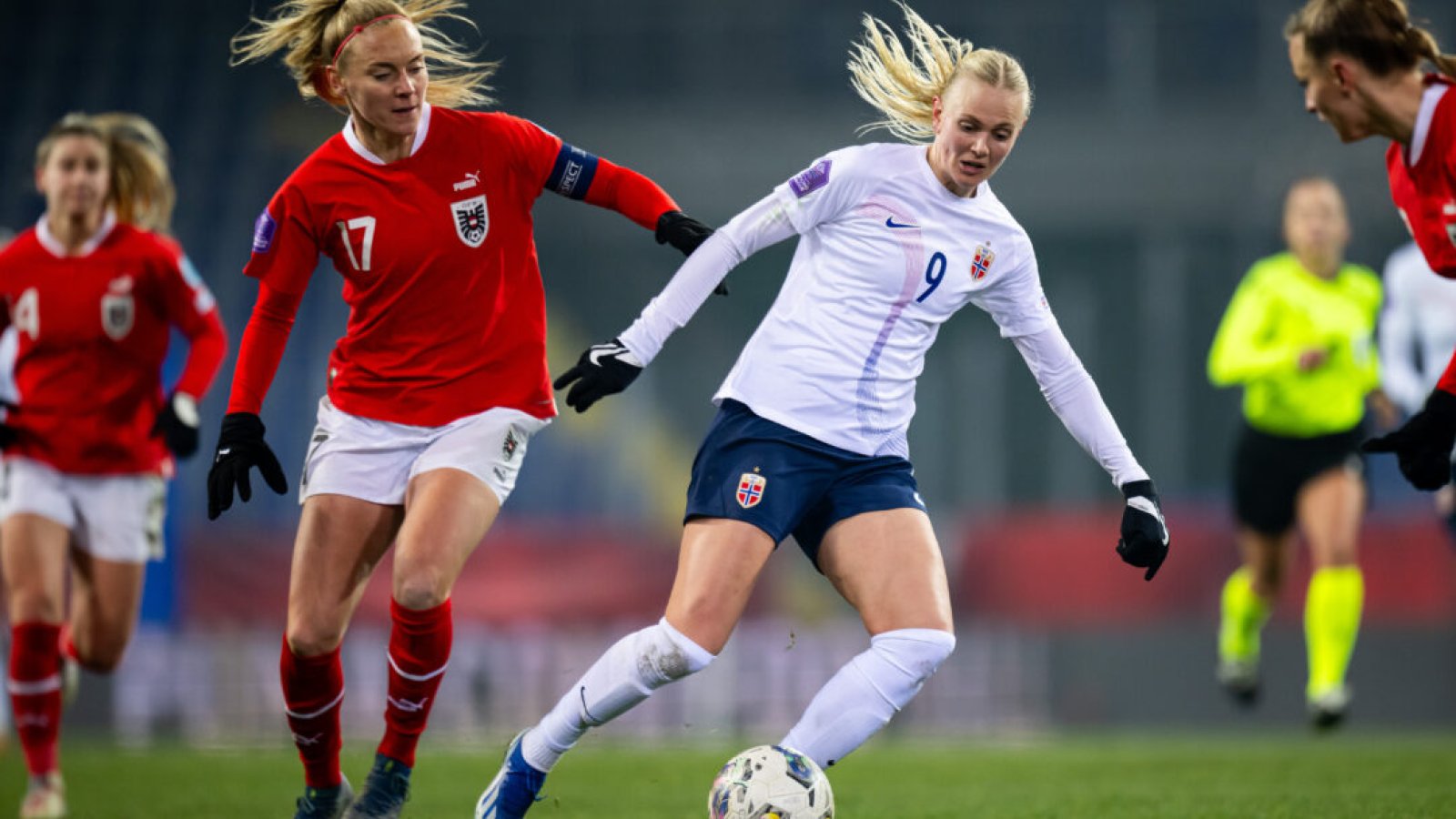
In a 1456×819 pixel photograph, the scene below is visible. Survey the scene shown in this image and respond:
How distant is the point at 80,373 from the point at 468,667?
6024mm

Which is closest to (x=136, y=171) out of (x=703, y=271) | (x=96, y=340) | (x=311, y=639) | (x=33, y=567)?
(x=96, y=340)

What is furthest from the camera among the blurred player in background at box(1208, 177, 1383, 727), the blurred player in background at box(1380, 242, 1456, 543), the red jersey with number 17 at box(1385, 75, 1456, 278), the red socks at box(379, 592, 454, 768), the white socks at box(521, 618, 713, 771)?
the blurred player in background at box(1208, 177, 1383, 727)

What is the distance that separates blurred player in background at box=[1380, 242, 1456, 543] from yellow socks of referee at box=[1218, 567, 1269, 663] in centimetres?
105

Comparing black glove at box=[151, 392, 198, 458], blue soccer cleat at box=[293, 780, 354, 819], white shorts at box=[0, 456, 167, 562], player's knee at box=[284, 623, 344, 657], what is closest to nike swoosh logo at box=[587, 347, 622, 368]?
player's knee at box=[284, 623, 344, 657]

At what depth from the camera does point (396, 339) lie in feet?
16.7

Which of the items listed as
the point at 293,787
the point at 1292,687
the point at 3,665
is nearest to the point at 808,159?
the point at 1292,687

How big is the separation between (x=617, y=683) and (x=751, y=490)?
62 cm

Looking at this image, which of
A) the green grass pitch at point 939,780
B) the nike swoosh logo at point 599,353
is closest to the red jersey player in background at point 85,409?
the green grass pitch at point 939,780

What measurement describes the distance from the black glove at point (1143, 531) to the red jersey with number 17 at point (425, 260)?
1.75m

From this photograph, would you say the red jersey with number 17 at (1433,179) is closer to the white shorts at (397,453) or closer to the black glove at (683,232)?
the black glove at (683,232)

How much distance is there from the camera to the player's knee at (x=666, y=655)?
4.39 metres

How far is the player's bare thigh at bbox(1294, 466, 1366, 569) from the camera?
8.62 meters

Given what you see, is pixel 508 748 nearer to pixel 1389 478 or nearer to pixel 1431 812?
pixel 1431 812

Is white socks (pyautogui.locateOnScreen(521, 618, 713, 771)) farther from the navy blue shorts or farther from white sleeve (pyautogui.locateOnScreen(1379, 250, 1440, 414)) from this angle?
white sleeve (pyautogui.locateOnScreen(1379, 250, 1440, 414))
